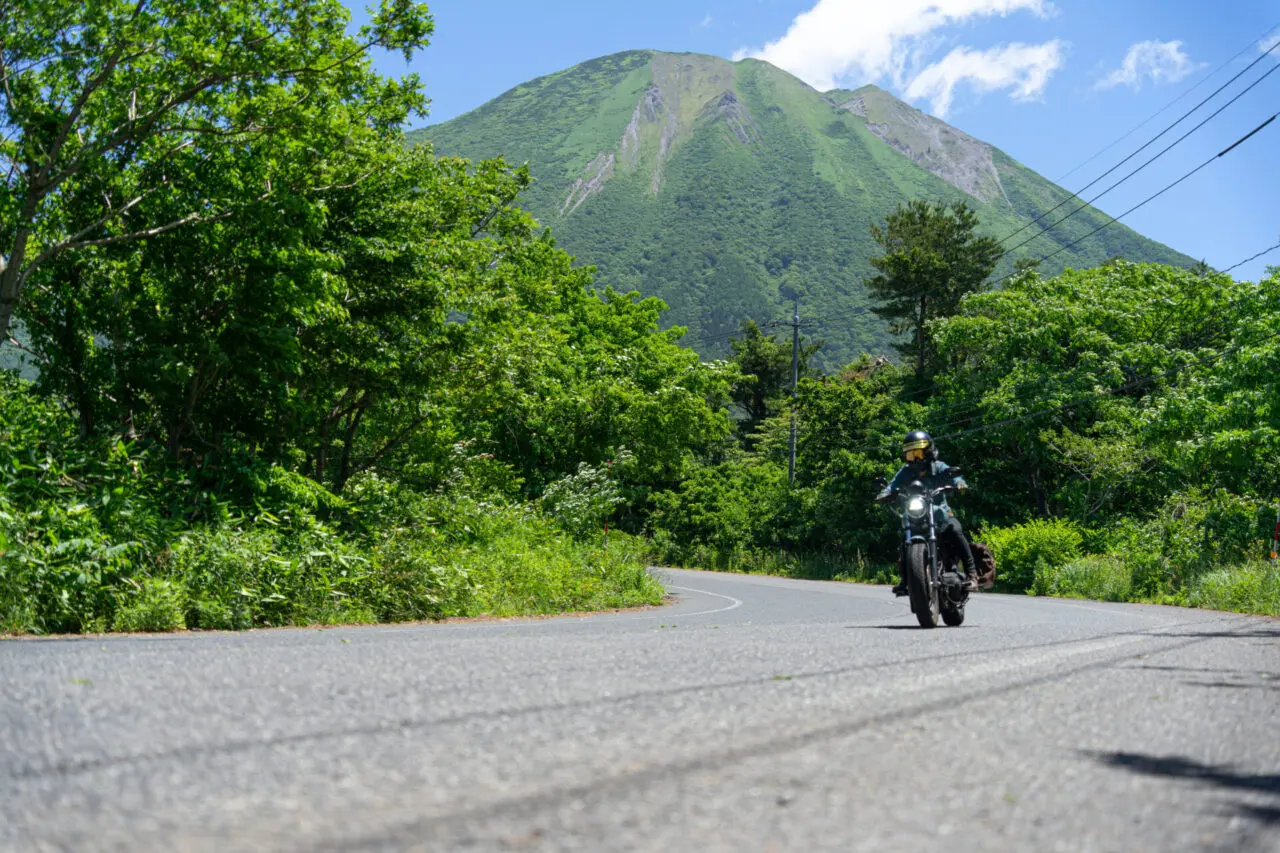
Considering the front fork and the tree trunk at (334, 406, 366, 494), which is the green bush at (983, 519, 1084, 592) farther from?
the front fork

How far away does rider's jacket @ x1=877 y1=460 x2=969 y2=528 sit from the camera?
10.2 m

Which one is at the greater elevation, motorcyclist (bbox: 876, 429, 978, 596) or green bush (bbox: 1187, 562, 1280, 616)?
motorcyclist (bbox: 876, 429, 978, 596)

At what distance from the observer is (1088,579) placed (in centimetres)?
2716

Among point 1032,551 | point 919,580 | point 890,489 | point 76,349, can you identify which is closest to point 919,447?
point 890,489

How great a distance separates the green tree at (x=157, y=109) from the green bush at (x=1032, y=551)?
24411mm

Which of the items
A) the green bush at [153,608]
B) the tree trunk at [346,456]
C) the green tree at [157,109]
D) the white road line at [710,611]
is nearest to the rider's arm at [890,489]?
the white road line at [710,611]

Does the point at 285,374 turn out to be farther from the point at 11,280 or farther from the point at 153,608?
the point at 153,608

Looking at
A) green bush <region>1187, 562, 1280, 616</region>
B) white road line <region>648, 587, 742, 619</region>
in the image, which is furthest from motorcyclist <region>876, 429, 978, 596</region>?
green bush <region>1187, 562, 1280, 616</region>

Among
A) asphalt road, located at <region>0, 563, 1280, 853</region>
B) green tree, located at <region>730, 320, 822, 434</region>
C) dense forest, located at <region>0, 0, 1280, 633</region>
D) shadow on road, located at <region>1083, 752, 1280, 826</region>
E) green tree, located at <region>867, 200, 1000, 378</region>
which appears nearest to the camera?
asphalt road, located at <region>0, 563, 1280, 853</region>

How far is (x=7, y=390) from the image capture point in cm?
1336

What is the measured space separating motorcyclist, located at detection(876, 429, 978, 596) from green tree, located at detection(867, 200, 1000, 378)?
44822 mm

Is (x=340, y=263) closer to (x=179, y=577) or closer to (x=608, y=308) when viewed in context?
(x=179, y=577)

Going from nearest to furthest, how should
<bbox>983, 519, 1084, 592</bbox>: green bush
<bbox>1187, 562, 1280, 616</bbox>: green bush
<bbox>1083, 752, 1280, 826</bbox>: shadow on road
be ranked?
<bbox>1083, 752, 1280, 826</bbox>: shadow on road
<bbox>1187, 562, 1280, 616</bbox>: green bush
<bbox>983, 519, 1084, 592</bbox>: green bush

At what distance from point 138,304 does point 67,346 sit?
3.34ft
